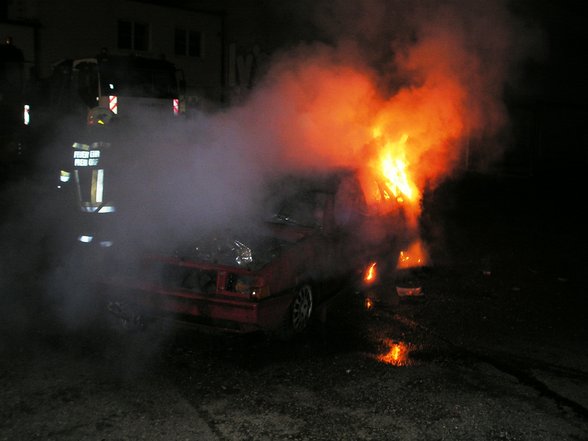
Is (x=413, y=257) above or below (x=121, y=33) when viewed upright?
below

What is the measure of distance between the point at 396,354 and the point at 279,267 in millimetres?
1189

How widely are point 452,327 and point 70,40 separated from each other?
54.6ft

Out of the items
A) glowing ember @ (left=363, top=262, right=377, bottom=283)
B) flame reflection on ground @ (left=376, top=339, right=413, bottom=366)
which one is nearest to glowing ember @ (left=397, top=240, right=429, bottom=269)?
glowing ember @ (left=363, top=262, right=377, bottom=283)

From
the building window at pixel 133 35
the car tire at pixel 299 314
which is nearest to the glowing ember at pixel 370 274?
the car tire at pixel 299 314

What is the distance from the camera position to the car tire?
4.89 metres

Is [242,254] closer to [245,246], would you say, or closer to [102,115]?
[245,246]

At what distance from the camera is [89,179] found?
727 centimetres

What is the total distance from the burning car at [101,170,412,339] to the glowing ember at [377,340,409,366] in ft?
2.53

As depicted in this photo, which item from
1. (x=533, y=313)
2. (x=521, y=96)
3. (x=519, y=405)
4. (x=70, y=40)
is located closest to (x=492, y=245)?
(x=533, y=313)

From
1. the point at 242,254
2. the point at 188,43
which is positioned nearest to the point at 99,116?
the point at 242,254

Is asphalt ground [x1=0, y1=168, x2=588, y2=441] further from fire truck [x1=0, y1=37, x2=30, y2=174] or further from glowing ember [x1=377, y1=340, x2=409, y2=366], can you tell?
Result: fire truck [x1=0, y1=37, x2=30, y2=174]

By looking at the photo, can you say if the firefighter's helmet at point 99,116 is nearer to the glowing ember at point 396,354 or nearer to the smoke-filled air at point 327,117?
the smoke-filled air at point 327,117

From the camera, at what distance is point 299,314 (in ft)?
16.5

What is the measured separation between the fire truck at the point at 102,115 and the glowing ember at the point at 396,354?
264cm
